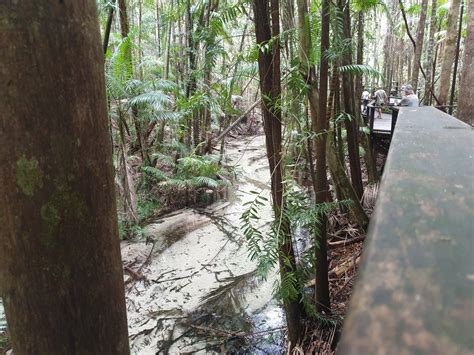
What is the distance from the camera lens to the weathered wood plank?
0.31 meters

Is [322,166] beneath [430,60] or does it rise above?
beneath

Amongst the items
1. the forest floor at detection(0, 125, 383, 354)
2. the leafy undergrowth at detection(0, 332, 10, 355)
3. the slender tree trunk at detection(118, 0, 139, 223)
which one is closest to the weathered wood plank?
the forest floor at detection(0, 125, 383, 354)

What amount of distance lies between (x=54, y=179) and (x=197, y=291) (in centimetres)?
434

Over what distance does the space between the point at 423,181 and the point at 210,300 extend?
175 inches

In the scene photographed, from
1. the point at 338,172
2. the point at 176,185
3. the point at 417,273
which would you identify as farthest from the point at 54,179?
the point at 176,185

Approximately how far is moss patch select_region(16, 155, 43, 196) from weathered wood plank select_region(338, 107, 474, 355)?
78cm

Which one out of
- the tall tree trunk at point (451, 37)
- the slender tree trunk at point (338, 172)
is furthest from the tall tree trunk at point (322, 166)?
the tall tree trunk at point (451, 37)

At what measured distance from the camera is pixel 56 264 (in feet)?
2.99

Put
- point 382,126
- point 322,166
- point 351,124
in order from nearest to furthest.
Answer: point 322,166, point 351,124, point 382,126

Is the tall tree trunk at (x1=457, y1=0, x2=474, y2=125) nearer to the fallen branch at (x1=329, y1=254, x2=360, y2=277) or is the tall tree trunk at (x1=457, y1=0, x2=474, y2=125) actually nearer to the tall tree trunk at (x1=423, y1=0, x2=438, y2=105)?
the fallen branch at (x1=329, y1=254, x2=360, y2=277)

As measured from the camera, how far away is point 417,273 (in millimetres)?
395

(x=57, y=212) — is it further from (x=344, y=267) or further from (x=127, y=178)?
(x=127, y=178)

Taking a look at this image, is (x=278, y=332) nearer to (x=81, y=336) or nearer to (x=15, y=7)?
(x=81, y=336)

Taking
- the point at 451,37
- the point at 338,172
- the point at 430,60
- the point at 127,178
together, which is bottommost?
the point at 127,178
